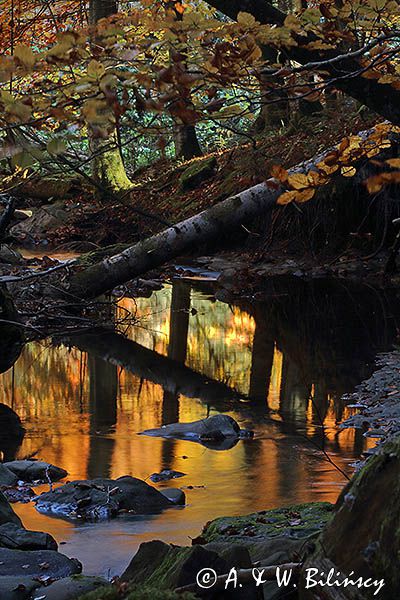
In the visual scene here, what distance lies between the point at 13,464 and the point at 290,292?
28.2 feet

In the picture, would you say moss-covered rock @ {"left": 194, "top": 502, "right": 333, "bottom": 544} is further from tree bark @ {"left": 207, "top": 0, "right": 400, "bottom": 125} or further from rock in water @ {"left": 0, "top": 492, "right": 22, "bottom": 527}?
tree bark @ {"left": 207, "top": 0, "right": 400, "bottom": 125}

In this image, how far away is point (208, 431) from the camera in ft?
23.8

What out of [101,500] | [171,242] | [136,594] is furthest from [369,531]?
[171,242]

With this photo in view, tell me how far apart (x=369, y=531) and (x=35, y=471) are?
3848 millimetres

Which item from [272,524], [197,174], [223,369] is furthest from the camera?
[197,174]

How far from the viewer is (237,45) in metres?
4.73

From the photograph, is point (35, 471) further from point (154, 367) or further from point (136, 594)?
point (154, 367)

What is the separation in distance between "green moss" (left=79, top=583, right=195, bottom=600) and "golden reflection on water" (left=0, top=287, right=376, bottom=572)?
52.1 inches

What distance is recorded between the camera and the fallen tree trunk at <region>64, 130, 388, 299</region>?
37.7 ft

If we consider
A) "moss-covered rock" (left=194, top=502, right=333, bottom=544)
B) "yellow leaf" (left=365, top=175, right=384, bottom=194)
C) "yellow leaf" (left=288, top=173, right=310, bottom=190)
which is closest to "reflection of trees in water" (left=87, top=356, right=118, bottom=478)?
"moss-covered rock" (left=194, top=502, right=333, bottom=544)

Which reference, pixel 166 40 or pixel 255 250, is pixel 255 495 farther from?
pixel 255 250

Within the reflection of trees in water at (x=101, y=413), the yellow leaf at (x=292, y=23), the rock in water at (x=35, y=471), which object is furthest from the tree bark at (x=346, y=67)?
the rock in water at (x=35, y=471)

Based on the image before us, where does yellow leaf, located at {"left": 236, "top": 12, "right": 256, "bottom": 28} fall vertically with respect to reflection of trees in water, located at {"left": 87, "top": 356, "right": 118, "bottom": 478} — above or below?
above

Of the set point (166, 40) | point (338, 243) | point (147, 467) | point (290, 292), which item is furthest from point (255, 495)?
point (338, 243)
